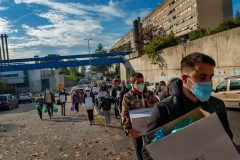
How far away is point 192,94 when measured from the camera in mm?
2555

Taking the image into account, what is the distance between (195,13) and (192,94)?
60.6 meters

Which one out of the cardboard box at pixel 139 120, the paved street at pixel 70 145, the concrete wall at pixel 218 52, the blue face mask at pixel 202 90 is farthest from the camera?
the concrete wall at pixel 218 52

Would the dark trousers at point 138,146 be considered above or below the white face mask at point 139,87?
below

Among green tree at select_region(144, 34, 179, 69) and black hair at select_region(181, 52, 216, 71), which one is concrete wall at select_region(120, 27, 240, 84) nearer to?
green tree at select_region(144, 34, 179, 69)

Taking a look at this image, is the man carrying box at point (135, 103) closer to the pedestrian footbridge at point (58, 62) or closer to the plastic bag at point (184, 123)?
the plastic bag at point (184, 123)

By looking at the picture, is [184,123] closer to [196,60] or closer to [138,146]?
[196,60]

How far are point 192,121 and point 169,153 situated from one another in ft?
0.99

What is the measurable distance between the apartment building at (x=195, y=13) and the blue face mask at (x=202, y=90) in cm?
5735

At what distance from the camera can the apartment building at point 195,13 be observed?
60.0m

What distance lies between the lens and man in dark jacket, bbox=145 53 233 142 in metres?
2.49

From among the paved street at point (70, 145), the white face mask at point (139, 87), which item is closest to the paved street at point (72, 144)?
the paved street at point (70, 145)

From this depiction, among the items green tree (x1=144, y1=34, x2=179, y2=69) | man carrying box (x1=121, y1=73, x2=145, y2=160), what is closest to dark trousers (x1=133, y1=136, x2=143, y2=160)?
man carrying box (x1=121, y1=73, x2=145, y2=160)

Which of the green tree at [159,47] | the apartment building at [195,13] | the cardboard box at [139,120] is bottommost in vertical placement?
the cardboard box at [139,120]

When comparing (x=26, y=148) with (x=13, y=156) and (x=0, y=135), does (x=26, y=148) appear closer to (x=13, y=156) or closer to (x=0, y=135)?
(x=13, y=156)
